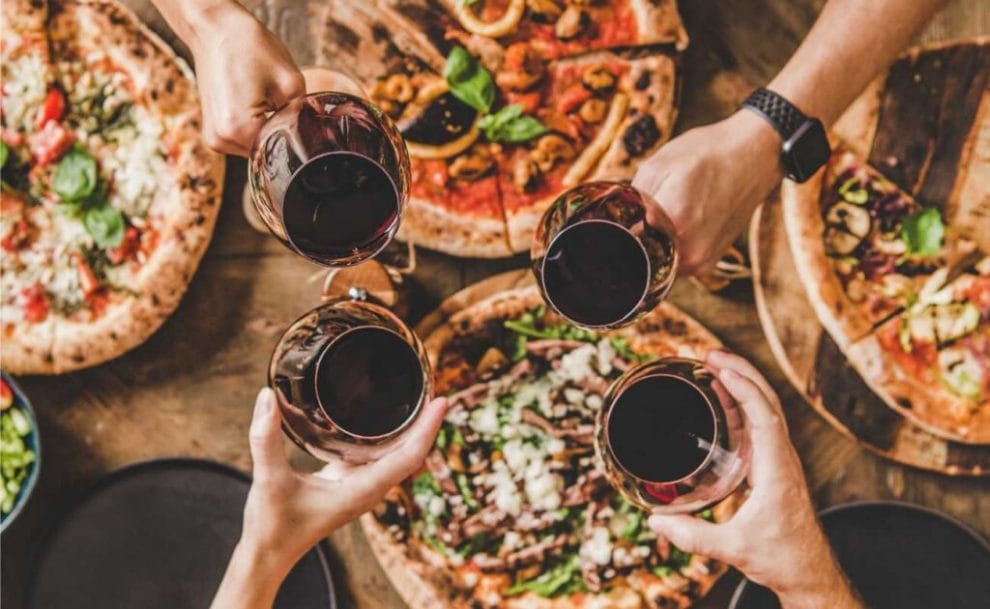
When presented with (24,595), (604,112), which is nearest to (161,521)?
(24,595)

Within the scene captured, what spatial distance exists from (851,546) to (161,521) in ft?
Answer: 6.73

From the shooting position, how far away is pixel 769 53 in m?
2.45

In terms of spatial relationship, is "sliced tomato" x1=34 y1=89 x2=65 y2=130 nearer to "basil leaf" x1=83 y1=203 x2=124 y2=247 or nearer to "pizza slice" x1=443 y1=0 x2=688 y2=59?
"basil leaf" x1=83 y1=203 x2=124 y2=247

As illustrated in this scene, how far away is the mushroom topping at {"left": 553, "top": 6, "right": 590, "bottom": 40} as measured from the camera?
2.33 meters

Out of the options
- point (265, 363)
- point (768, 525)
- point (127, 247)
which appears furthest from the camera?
point (265, 363)

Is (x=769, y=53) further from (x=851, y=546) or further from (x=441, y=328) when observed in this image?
(x=851, y=546)

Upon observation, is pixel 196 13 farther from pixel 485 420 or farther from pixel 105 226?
pixel 485 420

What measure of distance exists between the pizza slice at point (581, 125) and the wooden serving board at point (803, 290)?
1.45 ft

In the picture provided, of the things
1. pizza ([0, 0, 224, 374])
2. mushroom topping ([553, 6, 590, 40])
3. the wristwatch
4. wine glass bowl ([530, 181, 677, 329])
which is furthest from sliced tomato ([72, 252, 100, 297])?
the wristwatch

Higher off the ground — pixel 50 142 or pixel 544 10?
pixel 544 10

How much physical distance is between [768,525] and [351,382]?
1.04 m

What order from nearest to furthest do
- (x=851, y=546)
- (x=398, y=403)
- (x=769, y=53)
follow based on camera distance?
(x=398, y=403) < (x=851, y=546) < (x=769, y=53)

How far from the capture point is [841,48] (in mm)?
1980

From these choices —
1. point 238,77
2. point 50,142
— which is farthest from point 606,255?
point 50,142
